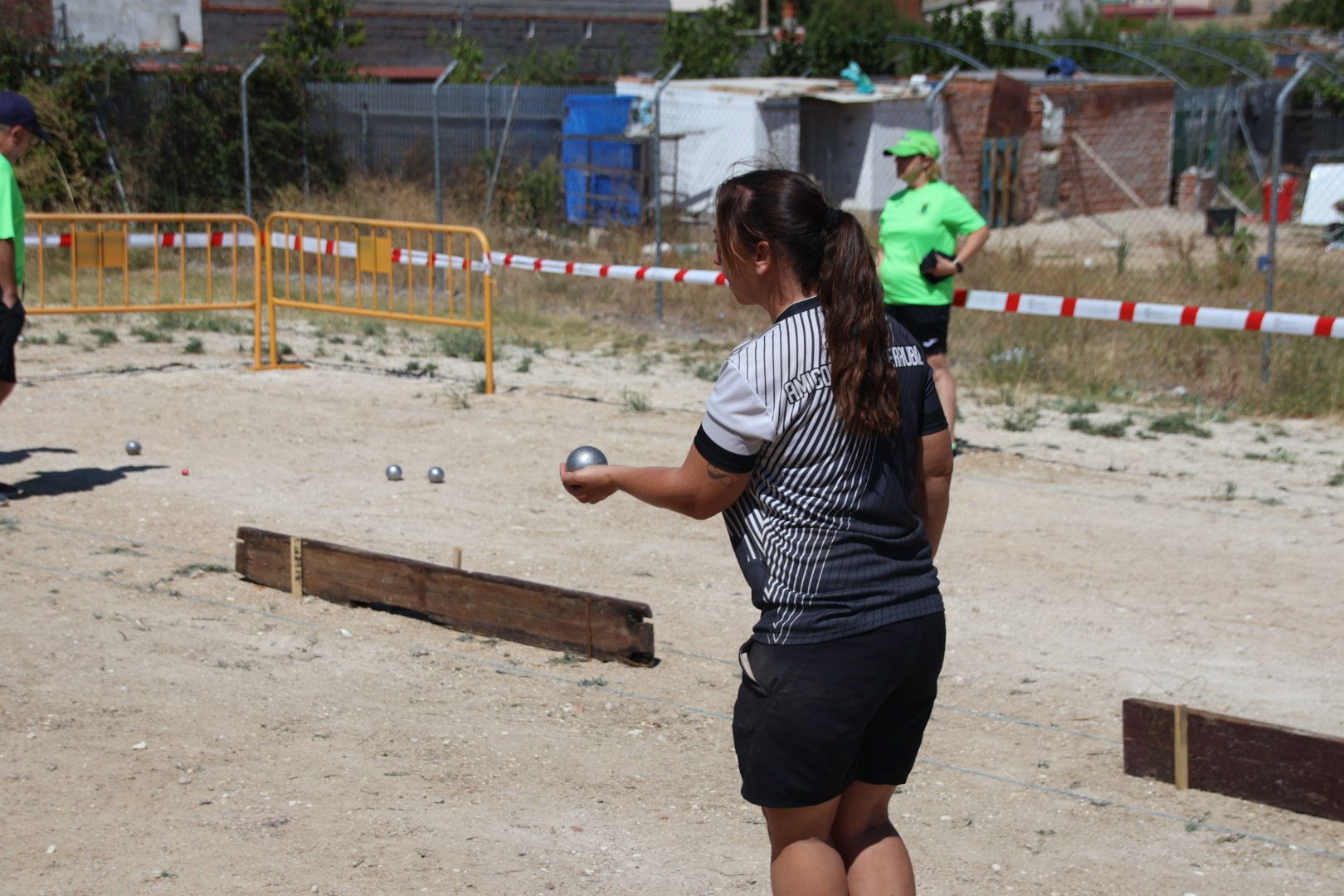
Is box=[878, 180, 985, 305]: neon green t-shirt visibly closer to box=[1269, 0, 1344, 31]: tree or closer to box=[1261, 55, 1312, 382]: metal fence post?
box=[1261, 55, 1312, 382]: metal fence post

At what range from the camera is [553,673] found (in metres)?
5.80

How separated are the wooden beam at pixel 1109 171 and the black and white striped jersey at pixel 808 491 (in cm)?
2962

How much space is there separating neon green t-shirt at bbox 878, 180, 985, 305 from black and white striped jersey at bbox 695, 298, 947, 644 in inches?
241

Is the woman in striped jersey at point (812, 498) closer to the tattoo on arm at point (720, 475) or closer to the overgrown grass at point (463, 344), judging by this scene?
the tattoo on arm at point (720, 475)

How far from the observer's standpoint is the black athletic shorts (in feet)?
25.4

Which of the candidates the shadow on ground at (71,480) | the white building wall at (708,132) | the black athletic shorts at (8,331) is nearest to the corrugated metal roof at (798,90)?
the white building wall at (708,132)

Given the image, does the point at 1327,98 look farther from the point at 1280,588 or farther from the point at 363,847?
the point at 363,847

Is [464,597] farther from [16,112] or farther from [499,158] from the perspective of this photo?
[499,158]

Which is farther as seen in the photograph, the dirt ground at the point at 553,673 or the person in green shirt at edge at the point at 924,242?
the person in green shirt at edge at the point at 924,242

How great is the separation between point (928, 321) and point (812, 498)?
6.30m

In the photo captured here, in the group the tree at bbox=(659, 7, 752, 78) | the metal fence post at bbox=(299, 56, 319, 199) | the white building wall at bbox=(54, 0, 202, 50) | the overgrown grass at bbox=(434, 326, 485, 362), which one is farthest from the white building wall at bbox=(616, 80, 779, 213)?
the overgrown grass at bbox=(434, 326, 485, 362)

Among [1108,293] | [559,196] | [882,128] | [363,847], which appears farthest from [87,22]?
[363,847]

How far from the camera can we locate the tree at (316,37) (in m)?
23.8

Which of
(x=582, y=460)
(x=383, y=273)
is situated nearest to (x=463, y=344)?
(x=383, y=273)
